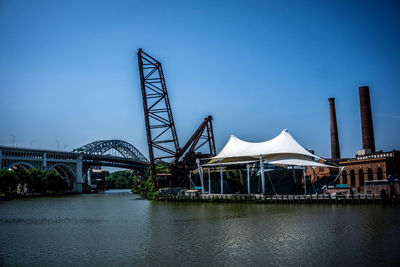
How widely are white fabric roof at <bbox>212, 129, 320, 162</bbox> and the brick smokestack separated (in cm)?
1329

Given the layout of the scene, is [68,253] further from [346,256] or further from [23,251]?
[346,256]

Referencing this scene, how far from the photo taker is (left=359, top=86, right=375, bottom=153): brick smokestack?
5838 cm

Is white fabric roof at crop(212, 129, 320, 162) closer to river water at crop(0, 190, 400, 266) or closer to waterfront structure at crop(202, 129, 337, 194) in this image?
waterfront structure at crop(202, 129, 337, 194)

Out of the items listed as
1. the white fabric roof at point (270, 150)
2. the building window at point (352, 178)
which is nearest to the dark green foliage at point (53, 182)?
the white fabric roof at point (270, 150)

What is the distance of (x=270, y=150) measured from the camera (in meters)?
51.8

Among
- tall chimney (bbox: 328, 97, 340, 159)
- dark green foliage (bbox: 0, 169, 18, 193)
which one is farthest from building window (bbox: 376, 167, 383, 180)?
dark green foliage (bbox: 0, 169, 18, 193)

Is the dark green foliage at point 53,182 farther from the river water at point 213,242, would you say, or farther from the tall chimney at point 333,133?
the tall chimney at point 333,133

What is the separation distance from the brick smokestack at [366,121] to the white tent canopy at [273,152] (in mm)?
12881

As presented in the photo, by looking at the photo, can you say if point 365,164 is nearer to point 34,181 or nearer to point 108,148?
point 34,181

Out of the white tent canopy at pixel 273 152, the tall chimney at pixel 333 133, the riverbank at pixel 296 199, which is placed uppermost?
the tall chimney at pixel 333 133

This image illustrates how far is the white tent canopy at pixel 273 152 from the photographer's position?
5019cm

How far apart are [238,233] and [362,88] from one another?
152 feet

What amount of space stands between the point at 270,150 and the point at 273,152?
1.55 m

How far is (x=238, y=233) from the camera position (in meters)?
22.5
